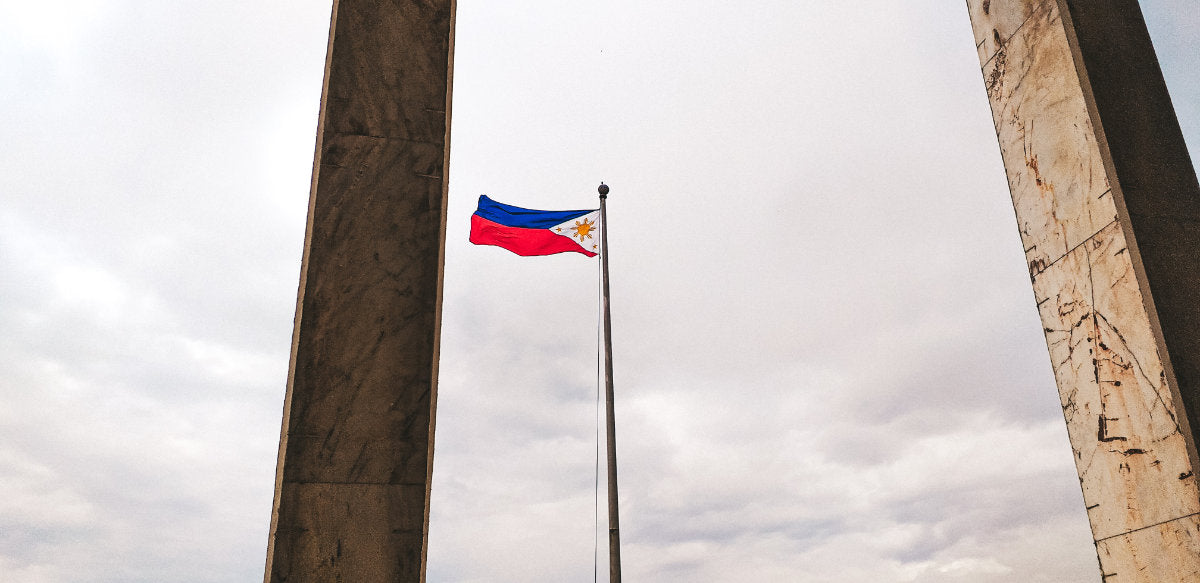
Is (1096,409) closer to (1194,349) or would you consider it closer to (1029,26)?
(1194,349)

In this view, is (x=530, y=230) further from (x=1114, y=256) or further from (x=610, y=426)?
(x=1114, y=256)

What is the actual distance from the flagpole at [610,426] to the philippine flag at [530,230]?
0.55 metres

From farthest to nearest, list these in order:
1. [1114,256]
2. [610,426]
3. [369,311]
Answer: [610,426], [1114,256], [369,311]

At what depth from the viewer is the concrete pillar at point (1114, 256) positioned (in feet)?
17.1

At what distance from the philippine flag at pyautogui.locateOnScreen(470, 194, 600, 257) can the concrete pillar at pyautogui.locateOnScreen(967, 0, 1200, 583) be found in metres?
9.03

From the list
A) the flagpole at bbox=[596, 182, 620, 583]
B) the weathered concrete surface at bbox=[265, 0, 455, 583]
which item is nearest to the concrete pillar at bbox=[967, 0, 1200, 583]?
the weathered concrete surface at bbox=[265, 0, 455, 583]

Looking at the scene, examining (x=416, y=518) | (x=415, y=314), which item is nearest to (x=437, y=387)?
(x=415, y=314)

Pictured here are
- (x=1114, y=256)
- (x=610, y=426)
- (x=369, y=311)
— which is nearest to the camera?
(x=369, y=311)

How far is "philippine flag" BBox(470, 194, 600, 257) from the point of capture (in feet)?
48.4

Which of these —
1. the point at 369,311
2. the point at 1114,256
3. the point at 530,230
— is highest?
the point at 530,230

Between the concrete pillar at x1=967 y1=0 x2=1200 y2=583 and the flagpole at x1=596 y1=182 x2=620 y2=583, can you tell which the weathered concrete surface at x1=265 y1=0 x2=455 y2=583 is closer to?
the concrete pillar at x1=967 y1=0 x2=1200 y2=583

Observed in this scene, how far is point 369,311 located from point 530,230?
10.7 meters

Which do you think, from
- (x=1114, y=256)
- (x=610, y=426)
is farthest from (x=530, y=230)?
(x=1114, y=256)

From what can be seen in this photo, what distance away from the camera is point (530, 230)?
48.9 ft
